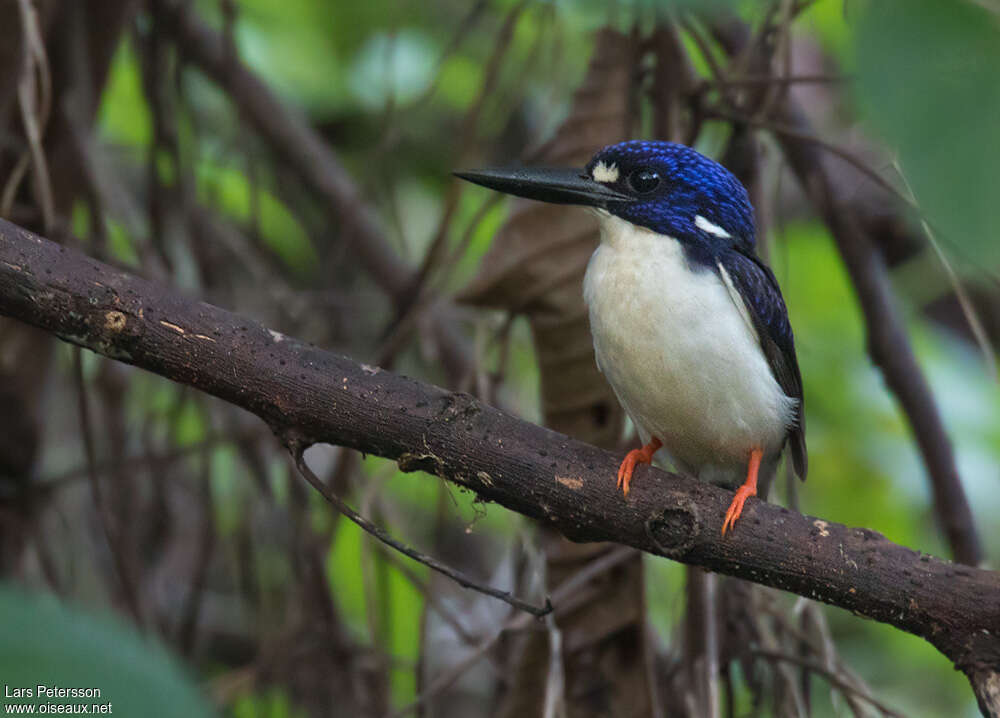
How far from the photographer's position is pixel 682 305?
243cm

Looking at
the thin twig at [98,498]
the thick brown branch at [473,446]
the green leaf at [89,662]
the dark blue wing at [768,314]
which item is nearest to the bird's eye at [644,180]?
the dark blue wing at [768,314]

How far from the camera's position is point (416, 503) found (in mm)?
4633

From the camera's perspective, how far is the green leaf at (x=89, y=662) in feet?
2.50

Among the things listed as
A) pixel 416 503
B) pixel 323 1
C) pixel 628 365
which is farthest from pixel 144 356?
pixel 323 1

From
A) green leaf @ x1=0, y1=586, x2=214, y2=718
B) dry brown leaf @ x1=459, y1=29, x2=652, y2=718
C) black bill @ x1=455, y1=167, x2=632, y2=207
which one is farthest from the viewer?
dry brown leaf @ x1=459, y1=29, x2=652, y2=718

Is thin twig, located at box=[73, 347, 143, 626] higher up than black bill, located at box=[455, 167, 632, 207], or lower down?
lower down

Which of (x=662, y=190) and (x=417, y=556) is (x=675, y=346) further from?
(x=417, y=556)

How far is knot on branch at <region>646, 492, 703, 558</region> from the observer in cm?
201

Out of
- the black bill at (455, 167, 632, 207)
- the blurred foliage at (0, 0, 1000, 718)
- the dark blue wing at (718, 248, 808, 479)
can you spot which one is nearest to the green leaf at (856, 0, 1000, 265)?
the black bill at (455, 167, 632, 207)

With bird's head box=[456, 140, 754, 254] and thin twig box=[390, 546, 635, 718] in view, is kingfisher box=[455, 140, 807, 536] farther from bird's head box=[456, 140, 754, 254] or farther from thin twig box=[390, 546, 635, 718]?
thin twig box=[390, 546, 635, 718]

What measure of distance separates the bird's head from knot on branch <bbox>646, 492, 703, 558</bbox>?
79 centimetres

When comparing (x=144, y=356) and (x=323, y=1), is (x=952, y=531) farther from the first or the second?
(x=323, y=1)

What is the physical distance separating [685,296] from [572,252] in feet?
2.15

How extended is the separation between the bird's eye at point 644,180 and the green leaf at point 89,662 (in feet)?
6.76
